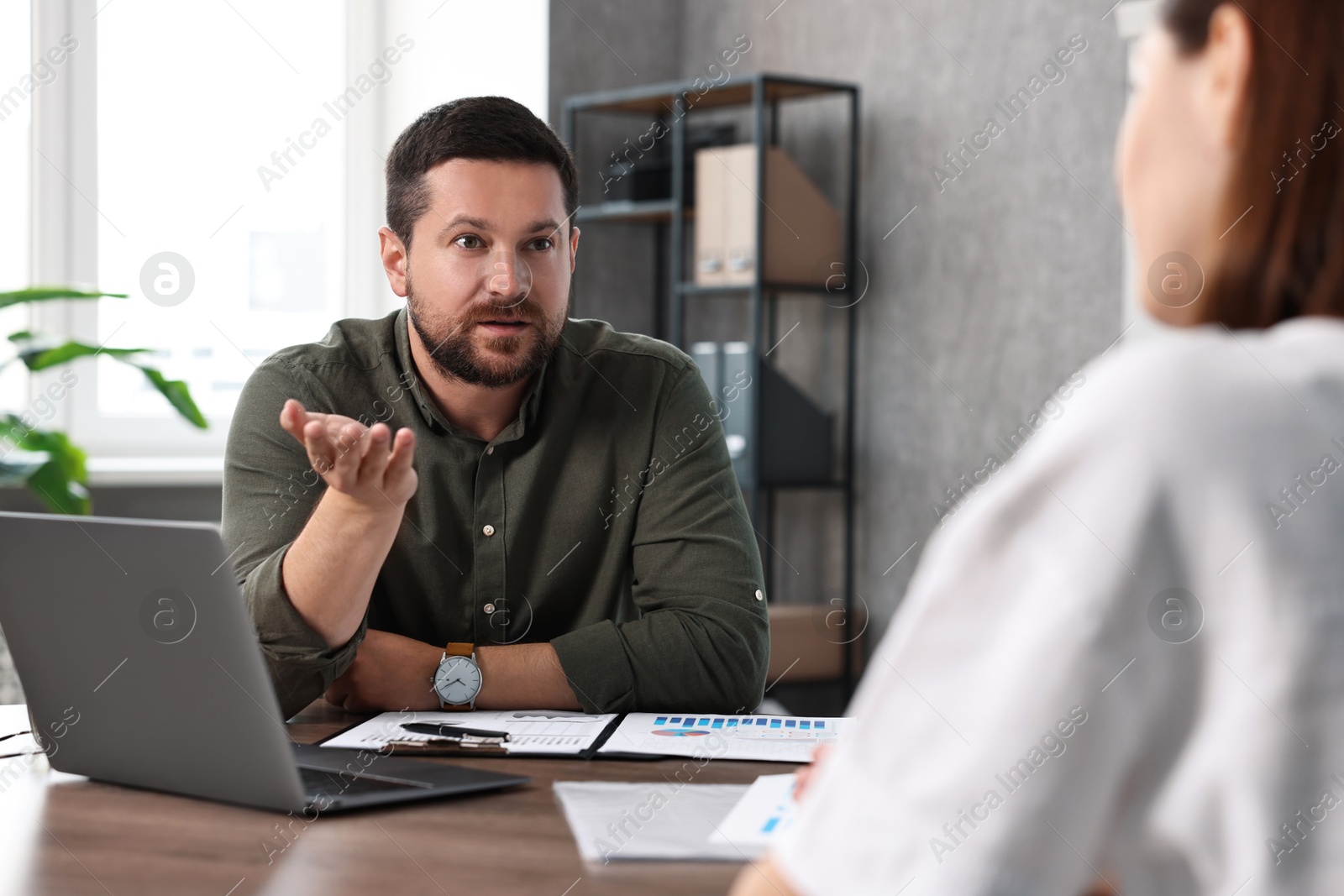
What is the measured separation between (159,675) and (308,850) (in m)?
0.21

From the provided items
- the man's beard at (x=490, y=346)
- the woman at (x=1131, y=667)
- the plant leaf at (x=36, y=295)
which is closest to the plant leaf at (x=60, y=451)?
the plant leaf at (x=36, y=295)

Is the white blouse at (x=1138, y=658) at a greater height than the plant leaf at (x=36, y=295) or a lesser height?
lesser

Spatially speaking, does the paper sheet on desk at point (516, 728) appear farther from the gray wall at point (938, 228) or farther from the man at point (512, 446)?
the gray wall at point (938, 228)

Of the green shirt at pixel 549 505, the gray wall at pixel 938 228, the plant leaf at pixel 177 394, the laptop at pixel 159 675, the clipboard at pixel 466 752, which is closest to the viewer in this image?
the laptop at pixel 159 675

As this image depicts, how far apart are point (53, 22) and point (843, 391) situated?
2.21m

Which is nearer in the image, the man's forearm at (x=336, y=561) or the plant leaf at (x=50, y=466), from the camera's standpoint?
the man's forearm at (x=336, y=561)

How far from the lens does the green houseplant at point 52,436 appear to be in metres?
2.42

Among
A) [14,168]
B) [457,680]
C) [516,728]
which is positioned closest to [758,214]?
[14,168]

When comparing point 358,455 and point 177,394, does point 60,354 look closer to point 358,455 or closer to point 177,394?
point 177,394

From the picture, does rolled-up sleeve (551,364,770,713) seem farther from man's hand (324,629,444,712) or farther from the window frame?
the window frame

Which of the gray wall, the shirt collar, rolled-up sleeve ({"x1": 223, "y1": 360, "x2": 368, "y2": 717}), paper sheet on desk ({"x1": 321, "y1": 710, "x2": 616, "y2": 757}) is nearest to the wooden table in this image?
paper sheet on desk ({"x1": 321, "y1": 710, "x2": 616, "y2": 757})

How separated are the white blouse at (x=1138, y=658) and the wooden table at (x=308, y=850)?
0.34 m

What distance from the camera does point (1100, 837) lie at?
1.49 ft

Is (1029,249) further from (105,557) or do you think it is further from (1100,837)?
(1100,837)
